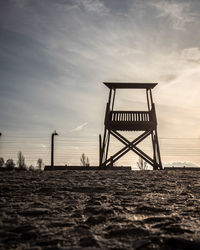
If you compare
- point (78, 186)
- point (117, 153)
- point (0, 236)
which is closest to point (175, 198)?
point (78, 186)

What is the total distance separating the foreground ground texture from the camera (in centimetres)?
185

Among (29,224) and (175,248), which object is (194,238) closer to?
(175,248)

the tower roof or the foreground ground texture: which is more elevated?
the tower roof

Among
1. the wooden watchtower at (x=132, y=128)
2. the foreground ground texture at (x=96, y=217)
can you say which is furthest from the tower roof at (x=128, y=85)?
the foreground ground texture at (x=96, y=217)

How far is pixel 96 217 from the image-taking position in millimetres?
2422

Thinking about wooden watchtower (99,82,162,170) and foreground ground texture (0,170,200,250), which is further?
wooden watchtower (99,82,162,170)

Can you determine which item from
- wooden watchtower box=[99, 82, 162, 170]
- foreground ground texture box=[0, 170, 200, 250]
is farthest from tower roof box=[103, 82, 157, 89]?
foreground ground texture box=[0, 170, 200, 250]

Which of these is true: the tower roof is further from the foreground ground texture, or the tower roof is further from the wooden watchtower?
the foreground ground texture

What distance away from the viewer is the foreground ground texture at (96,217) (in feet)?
6.07

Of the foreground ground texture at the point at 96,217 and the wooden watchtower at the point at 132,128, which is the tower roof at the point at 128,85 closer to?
the wooden watchtower at the point at 132,128

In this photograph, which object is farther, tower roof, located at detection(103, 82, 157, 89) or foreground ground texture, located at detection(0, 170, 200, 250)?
tower roof, located at detection(103, 82, 157, 89)

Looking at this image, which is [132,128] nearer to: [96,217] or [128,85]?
[128,85]

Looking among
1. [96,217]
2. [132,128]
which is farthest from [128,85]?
[96,217]

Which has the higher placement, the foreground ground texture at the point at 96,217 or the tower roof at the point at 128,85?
the tower roof at the point at 128,85
